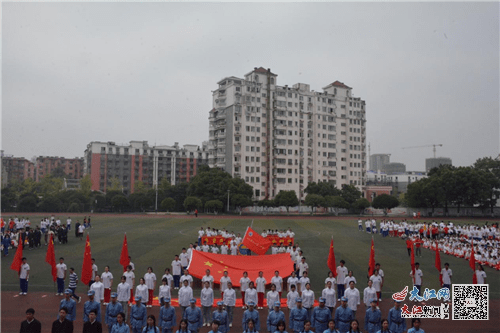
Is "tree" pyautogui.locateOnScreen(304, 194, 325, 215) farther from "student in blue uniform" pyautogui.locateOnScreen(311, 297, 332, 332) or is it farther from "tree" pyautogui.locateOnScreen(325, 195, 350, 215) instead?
"student in blue uniform" pyautogui.locateOnScreen(311, 297, 332, 332)

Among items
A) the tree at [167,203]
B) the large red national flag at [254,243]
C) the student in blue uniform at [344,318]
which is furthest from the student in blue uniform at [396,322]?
the tree at [167,203]

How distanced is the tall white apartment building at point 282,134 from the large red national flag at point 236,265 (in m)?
70.9

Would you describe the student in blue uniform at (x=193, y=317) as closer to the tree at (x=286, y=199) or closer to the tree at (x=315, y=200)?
the tree at (x=315, y=200)

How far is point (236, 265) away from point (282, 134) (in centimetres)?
7756

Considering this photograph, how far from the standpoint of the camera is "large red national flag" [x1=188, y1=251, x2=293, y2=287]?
16312 mm

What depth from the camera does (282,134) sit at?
92875 mm

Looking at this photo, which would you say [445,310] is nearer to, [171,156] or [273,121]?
[273,121]

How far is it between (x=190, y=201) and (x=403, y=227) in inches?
1431

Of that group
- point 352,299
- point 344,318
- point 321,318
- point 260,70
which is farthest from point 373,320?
point 260,70

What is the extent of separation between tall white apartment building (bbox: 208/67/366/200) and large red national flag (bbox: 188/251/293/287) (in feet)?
233

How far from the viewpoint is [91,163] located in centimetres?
10912

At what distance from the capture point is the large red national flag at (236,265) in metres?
16.3

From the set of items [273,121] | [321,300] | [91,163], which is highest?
[273,121]

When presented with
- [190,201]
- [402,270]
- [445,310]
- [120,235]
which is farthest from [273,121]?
[445,310]
